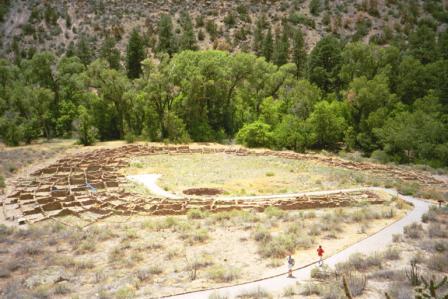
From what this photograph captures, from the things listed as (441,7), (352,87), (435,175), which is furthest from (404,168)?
(441,7)

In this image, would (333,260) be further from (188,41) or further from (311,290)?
(188,41)

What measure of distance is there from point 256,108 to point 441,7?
46.5 m

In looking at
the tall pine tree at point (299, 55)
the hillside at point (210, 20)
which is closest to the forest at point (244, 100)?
the tall pine tree at point (299, 55)

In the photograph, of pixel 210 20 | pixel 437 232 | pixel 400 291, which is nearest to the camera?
pixel 400 291

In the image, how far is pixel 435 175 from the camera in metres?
33.9

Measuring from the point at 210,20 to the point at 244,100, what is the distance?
30.8 m

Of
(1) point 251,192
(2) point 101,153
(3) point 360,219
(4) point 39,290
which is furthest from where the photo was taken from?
(2) point 101,153

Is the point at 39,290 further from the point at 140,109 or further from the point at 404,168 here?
the point at 140,109

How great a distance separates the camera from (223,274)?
14.0 metres

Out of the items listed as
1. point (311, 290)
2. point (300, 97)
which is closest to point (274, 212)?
point (311, 290)

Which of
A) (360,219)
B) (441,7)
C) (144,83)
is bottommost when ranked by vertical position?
(360,219)

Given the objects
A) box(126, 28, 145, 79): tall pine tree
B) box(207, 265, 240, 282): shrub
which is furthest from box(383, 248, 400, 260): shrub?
box(126, 28, 145, 79): tall pine tree

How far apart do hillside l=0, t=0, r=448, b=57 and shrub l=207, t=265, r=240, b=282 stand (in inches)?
2383

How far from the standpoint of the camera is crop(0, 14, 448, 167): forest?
145 feet
